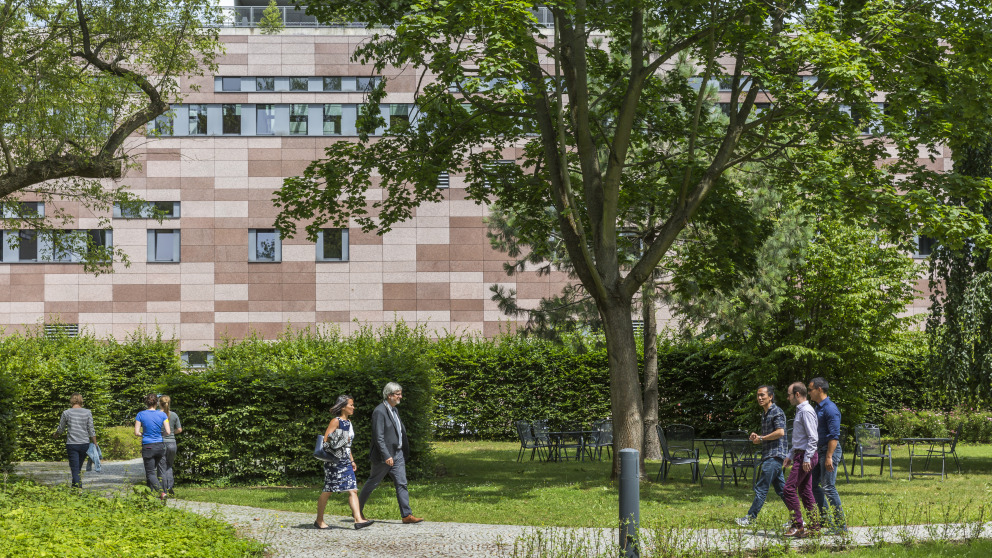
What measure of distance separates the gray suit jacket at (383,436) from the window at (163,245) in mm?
24975

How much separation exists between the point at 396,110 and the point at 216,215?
25.9 ft

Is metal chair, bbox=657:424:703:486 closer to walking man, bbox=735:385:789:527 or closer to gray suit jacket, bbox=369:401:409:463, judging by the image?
walking man, bbox=735:385:789:527

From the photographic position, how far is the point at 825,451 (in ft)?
31.9

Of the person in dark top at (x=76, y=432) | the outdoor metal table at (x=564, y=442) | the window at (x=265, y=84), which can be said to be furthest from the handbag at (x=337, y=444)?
the window at (x=265, y=84)

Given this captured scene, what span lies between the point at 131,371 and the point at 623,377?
1720 cm

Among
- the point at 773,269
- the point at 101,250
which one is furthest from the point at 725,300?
the point at 101,250

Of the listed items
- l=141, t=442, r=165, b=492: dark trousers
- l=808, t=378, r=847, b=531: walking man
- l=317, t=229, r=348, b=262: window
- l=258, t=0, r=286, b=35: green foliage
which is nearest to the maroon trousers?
l=808, t=378, r=847, b=531: walking man

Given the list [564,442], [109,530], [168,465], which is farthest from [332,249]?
[109,530]

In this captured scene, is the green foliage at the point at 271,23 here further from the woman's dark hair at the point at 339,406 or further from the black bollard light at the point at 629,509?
the black bollard light at the point at 629,509

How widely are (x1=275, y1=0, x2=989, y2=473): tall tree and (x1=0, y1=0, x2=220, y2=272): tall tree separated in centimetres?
331

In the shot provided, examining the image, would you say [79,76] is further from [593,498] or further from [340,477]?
[593,498]

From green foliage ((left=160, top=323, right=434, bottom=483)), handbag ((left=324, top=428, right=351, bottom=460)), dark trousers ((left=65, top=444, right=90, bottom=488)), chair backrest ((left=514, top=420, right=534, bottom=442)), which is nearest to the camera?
handbag ((left=324, top=428, right=351, bottom=460))

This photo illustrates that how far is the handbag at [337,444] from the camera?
33.8 ft

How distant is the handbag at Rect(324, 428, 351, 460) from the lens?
10312 millimetres
